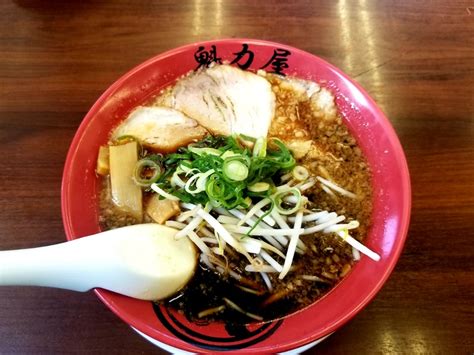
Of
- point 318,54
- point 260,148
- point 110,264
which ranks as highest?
point 318,54

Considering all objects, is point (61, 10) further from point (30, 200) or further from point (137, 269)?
point (137, 269)

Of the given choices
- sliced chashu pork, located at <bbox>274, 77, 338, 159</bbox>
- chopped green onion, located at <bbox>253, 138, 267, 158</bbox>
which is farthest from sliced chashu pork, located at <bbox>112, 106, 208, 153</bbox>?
sliced chashu pork, located at <bbox>274, 77, 338, 159</bbox>

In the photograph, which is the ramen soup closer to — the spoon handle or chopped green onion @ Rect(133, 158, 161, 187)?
chopped green onion @ Rect(133, 158, 161, 187)

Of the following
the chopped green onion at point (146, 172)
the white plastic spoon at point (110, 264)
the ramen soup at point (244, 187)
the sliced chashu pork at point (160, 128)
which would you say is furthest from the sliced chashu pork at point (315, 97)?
the white plastic spoon at point (110, 264)

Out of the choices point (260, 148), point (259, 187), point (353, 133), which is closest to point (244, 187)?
point (259, 187)

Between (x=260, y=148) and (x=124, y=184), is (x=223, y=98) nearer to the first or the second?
(x=260, y=148)

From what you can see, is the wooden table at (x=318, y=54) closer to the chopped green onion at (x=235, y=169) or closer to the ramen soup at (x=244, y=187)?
the ramen soup at (x=244, y=187)

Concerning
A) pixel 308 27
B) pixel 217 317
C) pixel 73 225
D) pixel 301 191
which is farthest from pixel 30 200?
pixel 308 27
